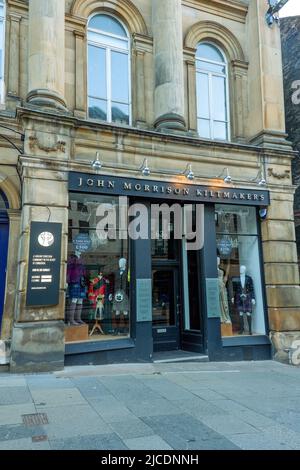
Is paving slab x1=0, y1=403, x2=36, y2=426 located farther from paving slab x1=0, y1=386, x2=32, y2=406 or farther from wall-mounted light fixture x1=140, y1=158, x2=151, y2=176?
wall-mounted light fixture x1=140, y1=158, x2=151, y2=176

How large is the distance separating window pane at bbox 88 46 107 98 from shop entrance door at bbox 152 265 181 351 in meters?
4.90

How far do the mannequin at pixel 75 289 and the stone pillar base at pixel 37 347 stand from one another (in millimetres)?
922

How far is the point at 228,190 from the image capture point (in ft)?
37.6

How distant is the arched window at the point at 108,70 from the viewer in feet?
35.9

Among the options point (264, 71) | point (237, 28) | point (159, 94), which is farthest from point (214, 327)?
point (237, 28)

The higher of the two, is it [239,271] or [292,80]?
[292,80]

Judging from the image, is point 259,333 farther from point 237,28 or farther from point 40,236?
Result: point 237,28

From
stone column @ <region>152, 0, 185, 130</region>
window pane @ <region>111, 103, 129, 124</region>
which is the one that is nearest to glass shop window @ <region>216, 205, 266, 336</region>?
stone column @ <region>152, 0, 185, 130</region>

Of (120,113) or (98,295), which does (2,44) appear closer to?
(120,113)

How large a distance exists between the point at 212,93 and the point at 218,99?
10.6 inches

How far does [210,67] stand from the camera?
12.8 m

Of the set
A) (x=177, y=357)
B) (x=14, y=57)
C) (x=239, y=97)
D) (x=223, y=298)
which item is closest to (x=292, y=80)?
(x=239, y=97)

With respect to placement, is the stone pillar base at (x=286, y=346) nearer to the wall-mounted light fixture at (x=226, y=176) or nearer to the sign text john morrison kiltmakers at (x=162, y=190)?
the sign text john morrison kiltmakers at (x=162, y=190)

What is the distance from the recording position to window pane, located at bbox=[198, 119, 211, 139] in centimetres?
1223
